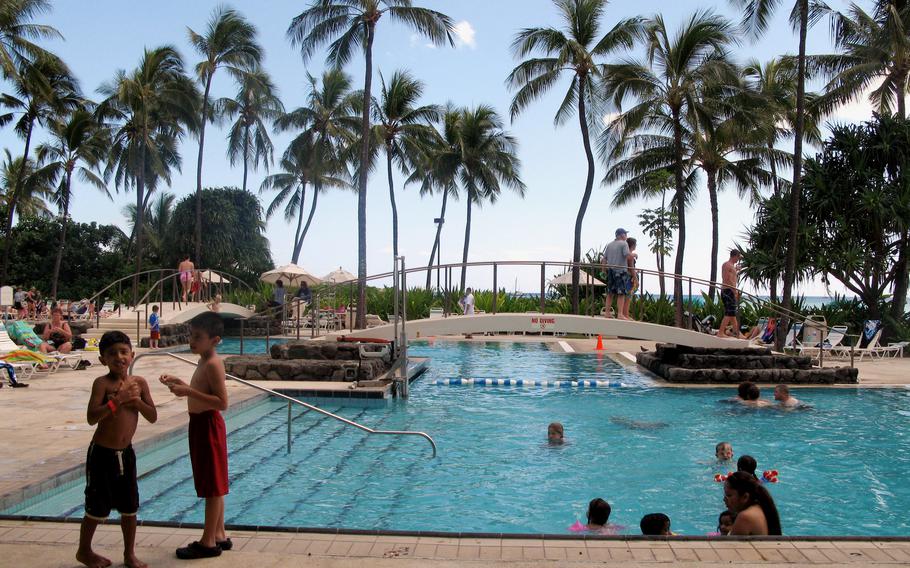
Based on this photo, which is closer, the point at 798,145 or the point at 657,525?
the point at 657,525

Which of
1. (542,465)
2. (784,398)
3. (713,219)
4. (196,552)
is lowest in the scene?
(542,465)

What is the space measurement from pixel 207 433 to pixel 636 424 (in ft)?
28.1

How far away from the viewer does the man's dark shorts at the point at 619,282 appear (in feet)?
50.5

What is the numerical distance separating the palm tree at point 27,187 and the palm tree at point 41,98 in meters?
3.65

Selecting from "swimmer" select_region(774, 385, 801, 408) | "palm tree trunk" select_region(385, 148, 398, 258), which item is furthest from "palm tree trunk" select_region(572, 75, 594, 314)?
"swimmer" select_region(774, 385, 801, 408)

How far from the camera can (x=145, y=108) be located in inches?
1449

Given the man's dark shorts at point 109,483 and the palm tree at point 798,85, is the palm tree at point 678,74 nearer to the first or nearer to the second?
the palm tree at point 798,85

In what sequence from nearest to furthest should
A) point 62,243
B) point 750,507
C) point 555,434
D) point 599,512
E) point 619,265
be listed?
point 750,507, point 599,512, point 555,434, point 619,265, point 62,243

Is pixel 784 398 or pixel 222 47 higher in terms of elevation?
pixel 222 47

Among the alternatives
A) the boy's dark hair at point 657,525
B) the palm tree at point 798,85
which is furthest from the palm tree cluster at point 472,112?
the boy's dark hair at point 657,525

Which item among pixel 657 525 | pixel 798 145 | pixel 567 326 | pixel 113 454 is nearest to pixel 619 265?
pixel 567 326

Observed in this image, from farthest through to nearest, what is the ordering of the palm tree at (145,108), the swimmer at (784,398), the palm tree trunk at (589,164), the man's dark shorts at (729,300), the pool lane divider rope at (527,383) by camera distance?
1. the palm tree at (145,108)
2. the palm tree trunk at (589,164)
3. the man's dark shorts at (729,300)
4. the pool lane divider rope at (527,383)
5. the swimmer at (784,398)

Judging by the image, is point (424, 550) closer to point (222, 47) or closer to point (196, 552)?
point (196, 552)

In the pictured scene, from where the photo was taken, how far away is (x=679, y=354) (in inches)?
668
